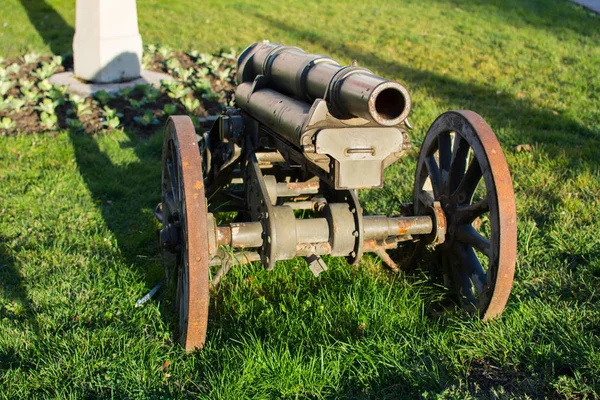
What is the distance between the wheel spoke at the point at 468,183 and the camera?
3.30 metres

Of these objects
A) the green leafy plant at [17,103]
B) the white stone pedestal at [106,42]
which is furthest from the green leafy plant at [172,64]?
the green leafy plant at [17,103]

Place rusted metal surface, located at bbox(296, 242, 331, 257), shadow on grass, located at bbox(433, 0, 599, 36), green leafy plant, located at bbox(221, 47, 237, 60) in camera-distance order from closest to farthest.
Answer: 1. rusted metal surface, located at bbox(296, 242, 331, 257)
2. green leafy plant, located at bbox(221, 47, 237, 60)
3. shadow on grass, located at bbox(433, 0, 599, 36)

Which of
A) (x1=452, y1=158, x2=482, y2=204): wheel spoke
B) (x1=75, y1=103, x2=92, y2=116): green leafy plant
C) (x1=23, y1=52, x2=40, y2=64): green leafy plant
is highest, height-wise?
(x1=452, y1=158, x2=482, y2=204): wheel spoke

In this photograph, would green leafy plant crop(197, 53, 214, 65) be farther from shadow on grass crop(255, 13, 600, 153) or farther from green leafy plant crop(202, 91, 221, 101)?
shadow on grass crop(255, 13, 600, 153)

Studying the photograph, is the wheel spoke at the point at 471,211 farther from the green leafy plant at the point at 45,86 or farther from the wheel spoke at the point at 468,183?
the green leafy plant at the point at 45,86

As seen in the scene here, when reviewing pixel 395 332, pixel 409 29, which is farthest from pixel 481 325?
pixel 409 29

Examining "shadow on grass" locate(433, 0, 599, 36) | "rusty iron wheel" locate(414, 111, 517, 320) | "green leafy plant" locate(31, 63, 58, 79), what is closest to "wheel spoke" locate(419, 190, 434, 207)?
"rusty iron wheel" locate(414, 111, 517, 320)

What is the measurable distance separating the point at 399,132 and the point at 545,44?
8950 millimetres

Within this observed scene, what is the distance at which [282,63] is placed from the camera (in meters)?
3.52

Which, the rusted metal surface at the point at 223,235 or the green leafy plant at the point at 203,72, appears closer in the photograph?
the rusted metal surface at the point at 223,235

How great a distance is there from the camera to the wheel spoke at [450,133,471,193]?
11.2ft

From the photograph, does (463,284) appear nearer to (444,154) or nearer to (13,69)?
(444,154)

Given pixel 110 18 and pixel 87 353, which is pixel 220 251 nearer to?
pixel 87 353

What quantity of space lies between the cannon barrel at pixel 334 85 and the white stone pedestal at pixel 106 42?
4.32m
